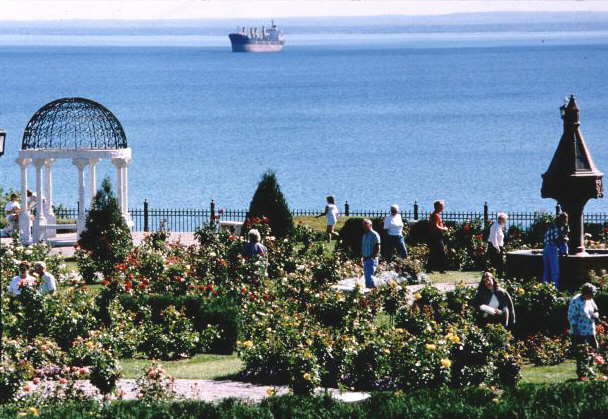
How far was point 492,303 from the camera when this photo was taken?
50.9ft

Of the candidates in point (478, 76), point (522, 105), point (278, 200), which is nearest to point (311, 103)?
point (522, 105)

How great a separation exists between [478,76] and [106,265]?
155 m

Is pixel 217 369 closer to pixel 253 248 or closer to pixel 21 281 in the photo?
pixel 21 281

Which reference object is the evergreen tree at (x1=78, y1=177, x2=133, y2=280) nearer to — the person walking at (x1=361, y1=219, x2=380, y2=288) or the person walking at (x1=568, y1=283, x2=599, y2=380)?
the person walking at (x1=361, y1=219, x2=380, y2=288)

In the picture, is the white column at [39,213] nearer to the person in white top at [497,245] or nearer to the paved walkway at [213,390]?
the person in white top at [497,245]

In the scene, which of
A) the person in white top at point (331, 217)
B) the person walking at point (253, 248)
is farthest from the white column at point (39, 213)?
the person walking at point (253, 248)

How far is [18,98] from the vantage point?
444ft

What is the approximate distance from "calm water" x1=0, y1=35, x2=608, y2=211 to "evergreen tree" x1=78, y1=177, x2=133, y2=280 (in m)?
31.1

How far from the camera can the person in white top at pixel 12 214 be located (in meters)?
28.5

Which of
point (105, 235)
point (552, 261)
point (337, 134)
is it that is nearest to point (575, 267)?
point (552, 261)

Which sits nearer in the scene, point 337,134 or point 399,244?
point 399,244

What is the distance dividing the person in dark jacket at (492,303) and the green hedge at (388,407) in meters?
2.82

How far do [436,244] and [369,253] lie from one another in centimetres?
304

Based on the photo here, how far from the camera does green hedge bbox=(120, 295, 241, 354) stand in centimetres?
1719
